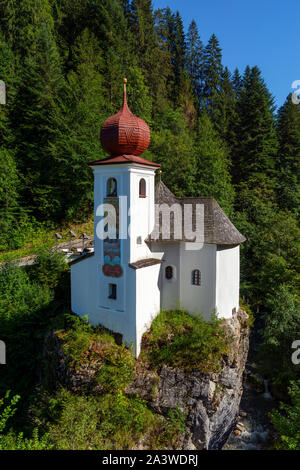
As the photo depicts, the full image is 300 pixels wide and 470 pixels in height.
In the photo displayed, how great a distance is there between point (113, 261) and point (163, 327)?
397 centimetres

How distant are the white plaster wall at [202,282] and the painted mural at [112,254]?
3370mm

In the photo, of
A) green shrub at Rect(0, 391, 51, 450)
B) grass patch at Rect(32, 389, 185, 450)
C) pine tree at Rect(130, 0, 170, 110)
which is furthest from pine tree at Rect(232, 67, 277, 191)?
green shrub at Rect(0, 391, 51, 450)

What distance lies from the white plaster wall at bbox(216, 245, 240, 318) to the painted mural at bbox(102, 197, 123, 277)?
4816 mm

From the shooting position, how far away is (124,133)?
42.3 feet

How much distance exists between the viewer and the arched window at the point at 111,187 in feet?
44.3

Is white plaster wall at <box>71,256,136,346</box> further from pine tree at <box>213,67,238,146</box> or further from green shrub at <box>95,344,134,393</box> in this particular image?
pine tree at <box>213,67,238,146</box>

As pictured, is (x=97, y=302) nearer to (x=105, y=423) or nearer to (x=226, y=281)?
(x=105, y=423)

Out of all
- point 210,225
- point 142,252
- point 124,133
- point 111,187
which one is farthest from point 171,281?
point 124,133

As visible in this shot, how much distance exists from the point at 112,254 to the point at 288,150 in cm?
2954

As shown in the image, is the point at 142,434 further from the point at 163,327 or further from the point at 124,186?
the point at 124,186

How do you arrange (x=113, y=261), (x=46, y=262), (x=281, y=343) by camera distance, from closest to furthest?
(x=113, y=261) < (x=281, y=343) < (x=46, y=262)

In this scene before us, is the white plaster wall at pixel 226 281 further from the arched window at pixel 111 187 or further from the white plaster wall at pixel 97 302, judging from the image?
the arched window at pixel 111 187

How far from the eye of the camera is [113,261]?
1367 cm
